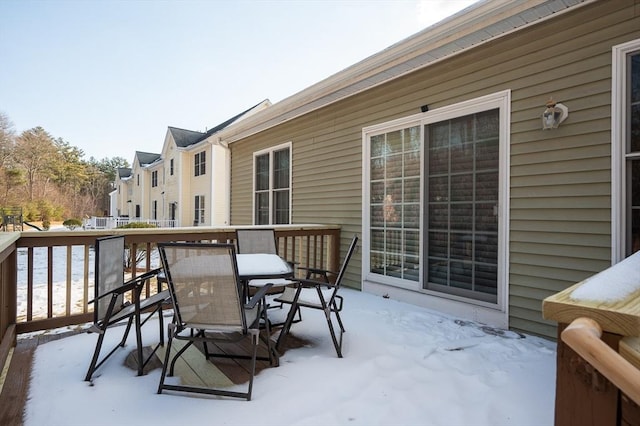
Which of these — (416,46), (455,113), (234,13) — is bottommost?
(455,113)

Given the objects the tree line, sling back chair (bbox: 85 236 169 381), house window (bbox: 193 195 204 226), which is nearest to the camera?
sling back chair (bbox: 85 236 169 381)

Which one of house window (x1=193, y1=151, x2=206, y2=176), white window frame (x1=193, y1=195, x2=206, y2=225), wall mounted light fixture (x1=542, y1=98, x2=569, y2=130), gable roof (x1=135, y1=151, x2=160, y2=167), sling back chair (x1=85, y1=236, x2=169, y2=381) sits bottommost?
sling back chair (x1=85, y1=236, x2=169, y2=381)

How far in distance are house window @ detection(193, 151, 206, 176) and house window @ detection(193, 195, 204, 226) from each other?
1.06 m

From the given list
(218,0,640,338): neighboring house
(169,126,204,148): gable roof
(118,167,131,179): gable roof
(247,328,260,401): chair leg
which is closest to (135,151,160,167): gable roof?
(118,167,131,179): gable roof

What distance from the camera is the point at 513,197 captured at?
134 inches

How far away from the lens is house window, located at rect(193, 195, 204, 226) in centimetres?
1443

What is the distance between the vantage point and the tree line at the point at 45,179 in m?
20.9

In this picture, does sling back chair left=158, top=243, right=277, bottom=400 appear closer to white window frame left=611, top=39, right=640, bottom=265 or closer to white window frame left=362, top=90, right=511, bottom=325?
white window frame left=362, top=90, right=511, bottom=325

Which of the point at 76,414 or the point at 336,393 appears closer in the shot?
the point at 76,414

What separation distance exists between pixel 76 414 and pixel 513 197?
3824 mm

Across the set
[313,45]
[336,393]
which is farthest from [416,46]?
[313,45]

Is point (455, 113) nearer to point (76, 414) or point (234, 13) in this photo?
point (76, 414)

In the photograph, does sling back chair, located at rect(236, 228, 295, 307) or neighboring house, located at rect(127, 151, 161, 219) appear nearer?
sling back chair, located at rect(236, 228, 295, 307)

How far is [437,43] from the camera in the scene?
3.61m
